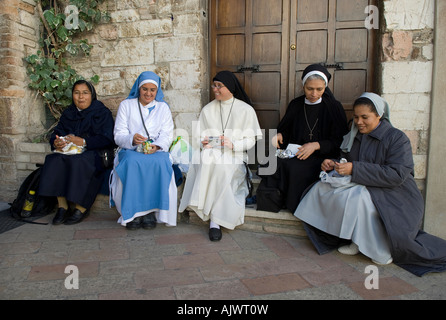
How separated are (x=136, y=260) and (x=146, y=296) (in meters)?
0.59

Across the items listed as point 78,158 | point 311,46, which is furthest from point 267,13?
point 78,158

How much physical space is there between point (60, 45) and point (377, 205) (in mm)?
4212

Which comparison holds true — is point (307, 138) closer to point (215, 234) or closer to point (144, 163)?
point (215, 234)

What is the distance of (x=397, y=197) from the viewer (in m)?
2.70

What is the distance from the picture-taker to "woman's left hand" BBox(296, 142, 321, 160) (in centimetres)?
323

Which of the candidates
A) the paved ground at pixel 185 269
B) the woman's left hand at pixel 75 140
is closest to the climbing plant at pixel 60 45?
the woman's left hand at pixel 75 140

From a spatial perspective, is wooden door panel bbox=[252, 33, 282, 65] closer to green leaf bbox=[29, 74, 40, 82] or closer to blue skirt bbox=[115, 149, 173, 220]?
blue skirt bbox=[115, 149, 173, 220]

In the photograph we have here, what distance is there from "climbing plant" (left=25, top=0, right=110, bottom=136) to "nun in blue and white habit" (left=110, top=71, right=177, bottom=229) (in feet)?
3.48

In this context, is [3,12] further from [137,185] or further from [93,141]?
[137,185]

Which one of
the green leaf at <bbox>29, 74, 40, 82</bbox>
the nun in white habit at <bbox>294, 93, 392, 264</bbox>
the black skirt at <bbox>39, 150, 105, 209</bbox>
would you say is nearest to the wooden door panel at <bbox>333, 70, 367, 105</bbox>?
the nun in white habit at <bbox>294, 93, 392, 264</bbox>

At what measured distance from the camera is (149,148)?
3.50 metres

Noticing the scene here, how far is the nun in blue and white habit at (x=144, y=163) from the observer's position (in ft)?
11.1

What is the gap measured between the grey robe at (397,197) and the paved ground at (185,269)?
0.40 feet

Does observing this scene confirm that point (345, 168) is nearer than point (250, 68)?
Yes
